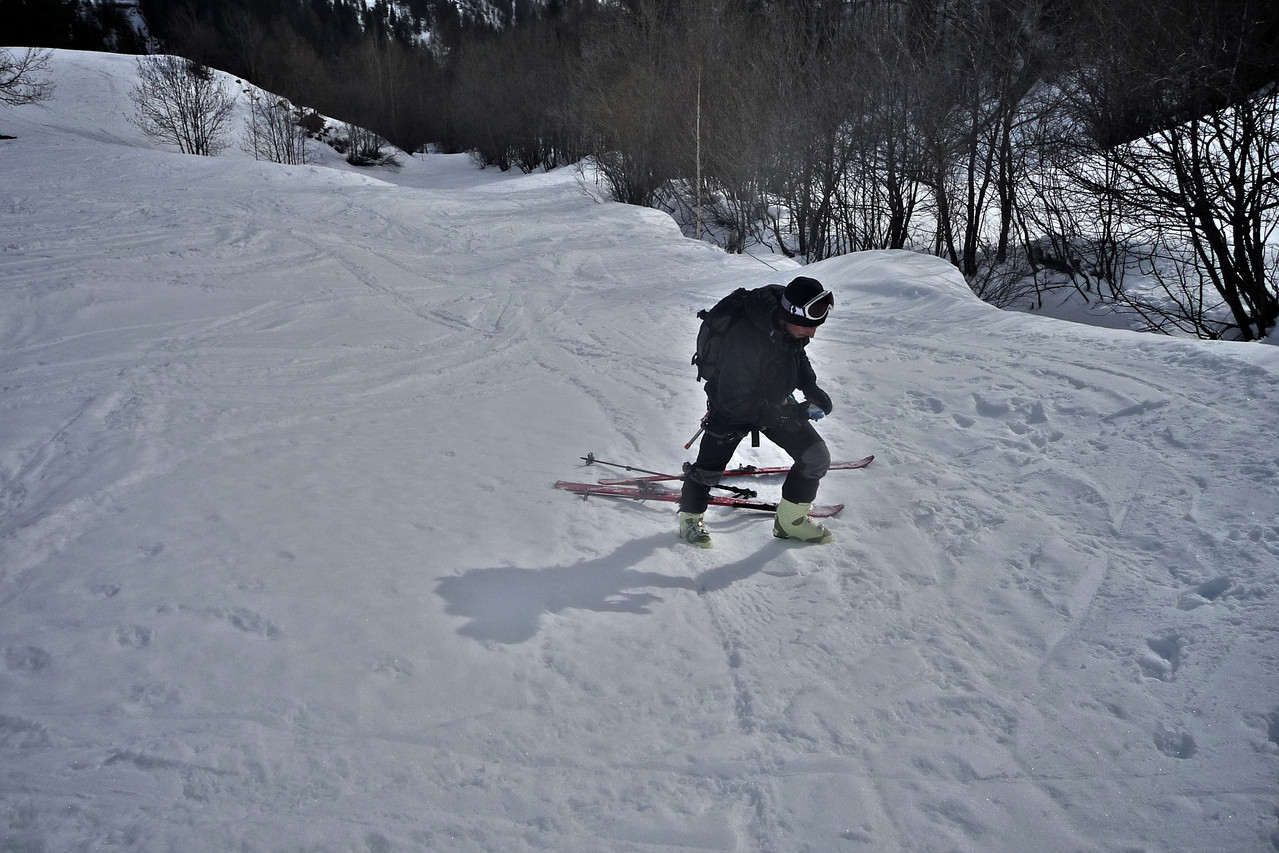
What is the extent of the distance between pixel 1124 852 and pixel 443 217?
46.0ft

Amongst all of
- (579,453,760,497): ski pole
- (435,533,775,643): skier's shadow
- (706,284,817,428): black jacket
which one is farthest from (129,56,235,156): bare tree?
(706,284,817,428): black jacket

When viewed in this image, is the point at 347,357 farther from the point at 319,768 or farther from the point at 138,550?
the point at 319,768

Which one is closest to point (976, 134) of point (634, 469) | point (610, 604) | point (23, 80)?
point (634, 469)

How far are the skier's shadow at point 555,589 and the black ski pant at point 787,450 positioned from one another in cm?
44

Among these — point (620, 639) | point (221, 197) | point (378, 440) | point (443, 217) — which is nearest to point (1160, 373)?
point (620, 639)

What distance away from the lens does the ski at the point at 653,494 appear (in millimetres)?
4582

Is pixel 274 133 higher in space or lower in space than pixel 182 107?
higher

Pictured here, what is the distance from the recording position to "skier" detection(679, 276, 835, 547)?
369cm

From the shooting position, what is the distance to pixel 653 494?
476 centimetres

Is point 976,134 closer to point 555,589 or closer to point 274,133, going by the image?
point 555,589

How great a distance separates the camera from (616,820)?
2.54 m

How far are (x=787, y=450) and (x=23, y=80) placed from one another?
34780 millimetres

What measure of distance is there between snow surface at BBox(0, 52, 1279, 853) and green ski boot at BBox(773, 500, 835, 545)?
9 cm

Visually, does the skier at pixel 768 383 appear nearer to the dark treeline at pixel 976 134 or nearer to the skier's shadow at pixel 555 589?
the skier's shadow at pixel 555 589
